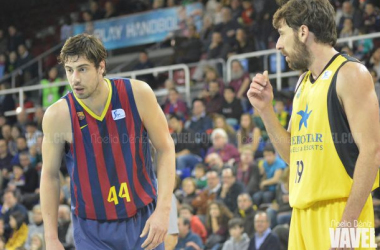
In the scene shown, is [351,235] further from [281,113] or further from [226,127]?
[226,127]

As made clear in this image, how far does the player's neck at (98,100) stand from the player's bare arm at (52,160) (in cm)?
15

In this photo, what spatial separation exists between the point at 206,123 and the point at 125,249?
7.71m

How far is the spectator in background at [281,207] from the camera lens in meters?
9.23

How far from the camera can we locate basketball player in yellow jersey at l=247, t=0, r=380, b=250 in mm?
3676

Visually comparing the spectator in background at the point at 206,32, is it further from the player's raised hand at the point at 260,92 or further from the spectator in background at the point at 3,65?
the player's raised hand at the point at 260,92

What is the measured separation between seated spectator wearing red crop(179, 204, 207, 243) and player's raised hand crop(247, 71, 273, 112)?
5.77 m

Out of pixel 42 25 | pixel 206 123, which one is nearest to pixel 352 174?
pixel 206 123

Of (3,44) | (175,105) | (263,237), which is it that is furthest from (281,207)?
(3,44)

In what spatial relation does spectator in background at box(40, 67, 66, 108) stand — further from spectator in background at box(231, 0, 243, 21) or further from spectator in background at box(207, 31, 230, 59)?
spectator in background at box(231, 0, 243, 21)

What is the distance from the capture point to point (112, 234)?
4645mm

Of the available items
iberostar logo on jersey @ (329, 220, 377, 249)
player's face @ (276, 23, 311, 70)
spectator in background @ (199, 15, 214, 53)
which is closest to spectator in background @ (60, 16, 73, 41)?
spectator in background @ (199, 15, 214, 53)

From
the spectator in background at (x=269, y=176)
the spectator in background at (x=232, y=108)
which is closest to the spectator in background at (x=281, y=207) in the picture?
the spectator in background at (x=269, y=176)

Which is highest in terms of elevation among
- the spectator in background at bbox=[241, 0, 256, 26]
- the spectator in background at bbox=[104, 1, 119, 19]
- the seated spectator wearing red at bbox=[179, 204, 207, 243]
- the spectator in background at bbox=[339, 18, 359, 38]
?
the spectator in background at bbox=[104, 1, 119, 19]

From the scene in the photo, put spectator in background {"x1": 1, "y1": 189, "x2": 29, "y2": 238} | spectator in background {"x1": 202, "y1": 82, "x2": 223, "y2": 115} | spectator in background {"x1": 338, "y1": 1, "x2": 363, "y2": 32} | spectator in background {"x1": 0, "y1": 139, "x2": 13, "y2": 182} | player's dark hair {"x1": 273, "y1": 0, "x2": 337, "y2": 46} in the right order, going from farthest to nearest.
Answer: spectator in background {"x1": 0, "y1": 139, "x2": 13, "y2": 182} → spectator in background {"x1": 202, "y1": 82, "x2": 223, "y2": 115} → spectator in background {"x1": 338, "y1": 1, "x2": 363, "y2": 32} → spectator in background {"x1": 1, "y1": 189, "x2": 29, "y2": 238} → player's dark hair {"x1": 273, "y1": 0, "x2": 337, "y2": 46}
